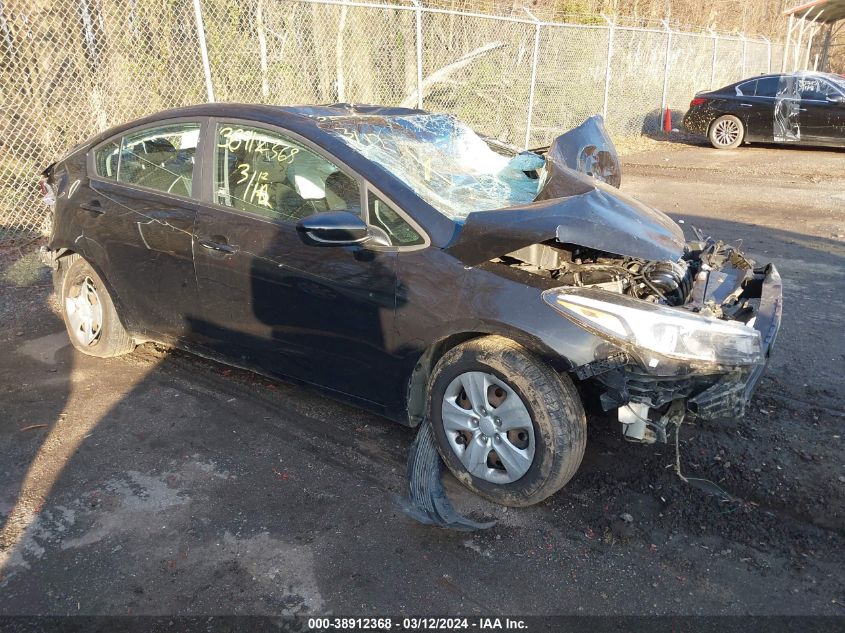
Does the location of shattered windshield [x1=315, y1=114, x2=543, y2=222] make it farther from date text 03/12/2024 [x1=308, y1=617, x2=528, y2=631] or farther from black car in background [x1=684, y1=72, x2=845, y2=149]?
black car in background [x1=684, y1=72, x2=845, y2=149]

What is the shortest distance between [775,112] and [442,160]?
40.4 ft

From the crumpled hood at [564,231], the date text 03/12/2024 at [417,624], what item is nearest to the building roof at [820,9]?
the crumpled hood at [564,231]

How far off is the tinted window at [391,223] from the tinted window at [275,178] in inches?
3.3

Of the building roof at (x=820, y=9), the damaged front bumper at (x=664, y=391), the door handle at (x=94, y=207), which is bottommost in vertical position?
the damaged front bumper at (x=664, y=391)

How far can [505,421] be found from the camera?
9.72 ft

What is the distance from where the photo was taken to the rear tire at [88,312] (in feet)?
14.8

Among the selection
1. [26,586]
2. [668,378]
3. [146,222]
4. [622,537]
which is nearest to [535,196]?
[668,378]

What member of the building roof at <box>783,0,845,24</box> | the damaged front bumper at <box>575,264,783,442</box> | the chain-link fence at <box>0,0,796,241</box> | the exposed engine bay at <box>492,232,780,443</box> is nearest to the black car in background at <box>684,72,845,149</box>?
the chain-link fence at <box>0,0,796,241</box>

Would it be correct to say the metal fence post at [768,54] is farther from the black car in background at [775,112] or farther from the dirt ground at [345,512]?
the dirt ground at [345,512]

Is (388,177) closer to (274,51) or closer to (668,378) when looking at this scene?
(668,378)

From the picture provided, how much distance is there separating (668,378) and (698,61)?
56.5 feet

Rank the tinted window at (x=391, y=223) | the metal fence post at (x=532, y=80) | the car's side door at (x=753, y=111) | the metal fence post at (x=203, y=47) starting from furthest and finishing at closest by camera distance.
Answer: the car's side door at (x=753, y=111) < the metal fence post at (x=532, y=80) < the metal fence post at (x=203, y=47) < the tinted window at (x=391, y=223)

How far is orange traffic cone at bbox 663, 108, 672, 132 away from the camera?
16.3 m

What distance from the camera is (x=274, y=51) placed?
8.89m
